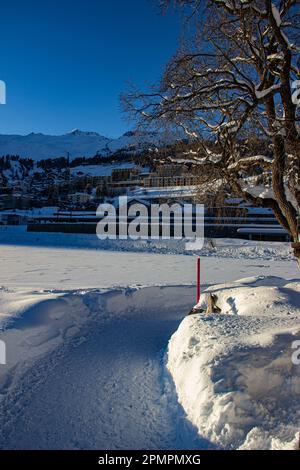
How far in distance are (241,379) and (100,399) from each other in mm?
1817

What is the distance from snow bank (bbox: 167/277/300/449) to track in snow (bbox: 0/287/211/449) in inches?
9.9

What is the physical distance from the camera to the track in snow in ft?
12.3

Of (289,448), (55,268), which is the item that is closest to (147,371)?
(289,448)

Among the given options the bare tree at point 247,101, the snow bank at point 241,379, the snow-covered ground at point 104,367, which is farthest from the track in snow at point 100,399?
the bare tree at point 247,101

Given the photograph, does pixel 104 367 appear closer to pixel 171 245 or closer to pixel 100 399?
pixel 100 399

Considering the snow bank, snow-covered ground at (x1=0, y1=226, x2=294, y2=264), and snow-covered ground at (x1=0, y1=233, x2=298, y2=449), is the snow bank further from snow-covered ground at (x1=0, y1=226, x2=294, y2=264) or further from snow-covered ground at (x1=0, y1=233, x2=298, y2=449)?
snow-covered ground at (x1=0, y1=226, x2=294, y2=264)

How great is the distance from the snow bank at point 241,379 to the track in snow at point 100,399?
0.25 meters

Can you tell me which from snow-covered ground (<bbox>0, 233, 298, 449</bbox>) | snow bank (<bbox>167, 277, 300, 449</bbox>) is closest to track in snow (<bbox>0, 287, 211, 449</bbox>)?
snow-covered ground (<bbox>0, 233, 298, 449</bbox>)

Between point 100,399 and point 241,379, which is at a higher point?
point 241,379

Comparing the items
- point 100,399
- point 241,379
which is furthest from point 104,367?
point 241,379

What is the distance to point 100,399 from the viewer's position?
15.1ft

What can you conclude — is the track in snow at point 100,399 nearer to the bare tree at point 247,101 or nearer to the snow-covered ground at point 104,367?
the snow-covered ground at point 104,367

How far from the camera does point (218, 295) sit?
8.10 metres

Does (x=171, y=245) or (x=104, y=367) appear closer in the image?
(x=104, y=367)
